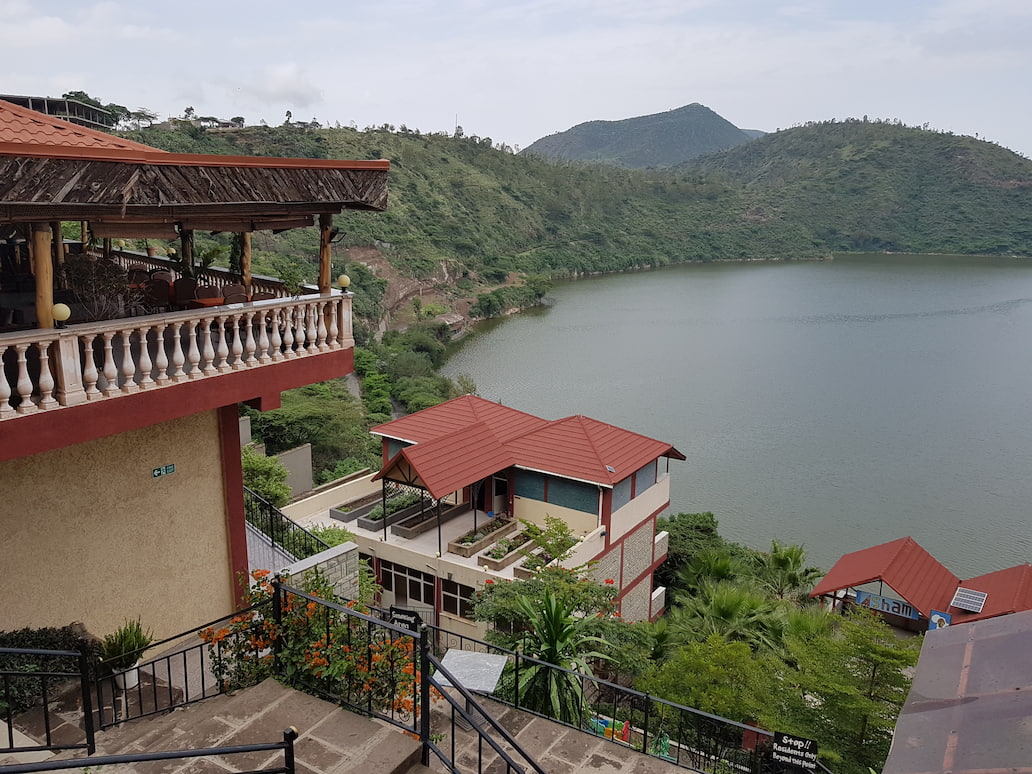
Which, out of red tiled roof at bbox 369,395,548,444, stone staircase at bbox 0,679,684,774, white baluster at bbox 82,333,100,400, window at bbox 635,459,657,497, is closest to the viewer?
stone staircase at bbox 0,679,684,774

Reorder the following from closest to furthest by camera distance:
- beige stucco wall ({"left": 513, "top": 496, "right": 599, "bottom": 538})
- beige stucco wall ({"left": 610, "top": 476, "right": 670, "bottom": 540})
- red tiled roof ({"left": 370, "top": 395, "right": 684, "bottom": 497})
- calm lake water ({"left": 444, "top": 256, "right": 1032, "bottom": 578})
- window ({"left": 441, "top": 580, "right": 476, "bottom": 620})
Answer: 1. window ({"left": 441, "top": 580, "right": 476, "bottom": 620})
2. red tiled roof ({"left": 370, "top": 395, "right": 684, "bottom": 497})
3. beige stucco wall ({"left": 513, "top": 496, "right": 599, "bottom": 538})
4. beige stucco wall ({"left": 610, "top": 476, "right": 670, "bottom": 540})
5. calm lake water ({"left": 444, "top": 256, "right": 1032, "bottom": 578})

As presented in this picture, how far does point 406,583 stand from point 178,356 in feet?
32.0

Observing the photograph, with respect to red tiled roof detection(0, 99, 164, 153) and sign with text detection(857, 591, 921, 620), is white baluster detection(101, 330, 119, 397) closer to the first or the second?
red tiled roof detection(0, 99, 164, 153)

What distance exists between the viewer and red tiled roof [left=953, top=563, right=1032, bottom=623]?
14163mm

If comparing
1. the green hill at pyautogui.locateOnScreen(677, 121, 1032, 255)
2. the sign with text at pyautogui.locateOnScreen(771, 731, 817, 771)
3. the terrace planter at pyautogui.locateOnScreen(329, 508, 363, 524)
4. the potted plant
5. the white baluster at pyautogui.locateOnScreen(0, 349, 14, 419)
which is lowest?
the terrace planter at pyautogui.locateOnScreen(329, 508, 363, 524)

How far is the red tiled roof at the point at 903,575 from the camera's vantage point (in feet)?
50.9

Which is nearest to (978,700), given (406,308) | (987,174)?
(406,308)

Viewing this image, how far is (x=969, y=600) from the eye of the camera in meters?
15.2

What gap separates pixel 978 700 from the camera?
2.68 metres

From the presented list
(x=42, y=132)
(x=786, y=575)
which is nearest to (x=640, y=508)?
(x=786, y=575)

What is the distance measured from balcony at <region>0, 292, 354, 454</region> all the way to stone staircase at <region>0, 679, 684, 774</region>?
7.33 ft

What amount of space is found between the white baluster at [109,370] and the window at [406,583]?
31.6ft

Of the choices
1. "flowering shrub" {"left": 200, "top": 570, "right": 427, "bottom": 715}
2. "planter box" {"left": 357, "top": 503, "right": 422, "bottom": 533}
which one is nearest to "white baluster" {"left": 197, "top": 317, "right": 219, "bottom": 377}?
"flowering shrub" {"left": 200, "top": 570, "right": 427, "bottom": 715}

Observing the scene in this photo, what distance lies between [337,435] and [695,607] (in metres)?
16.3
